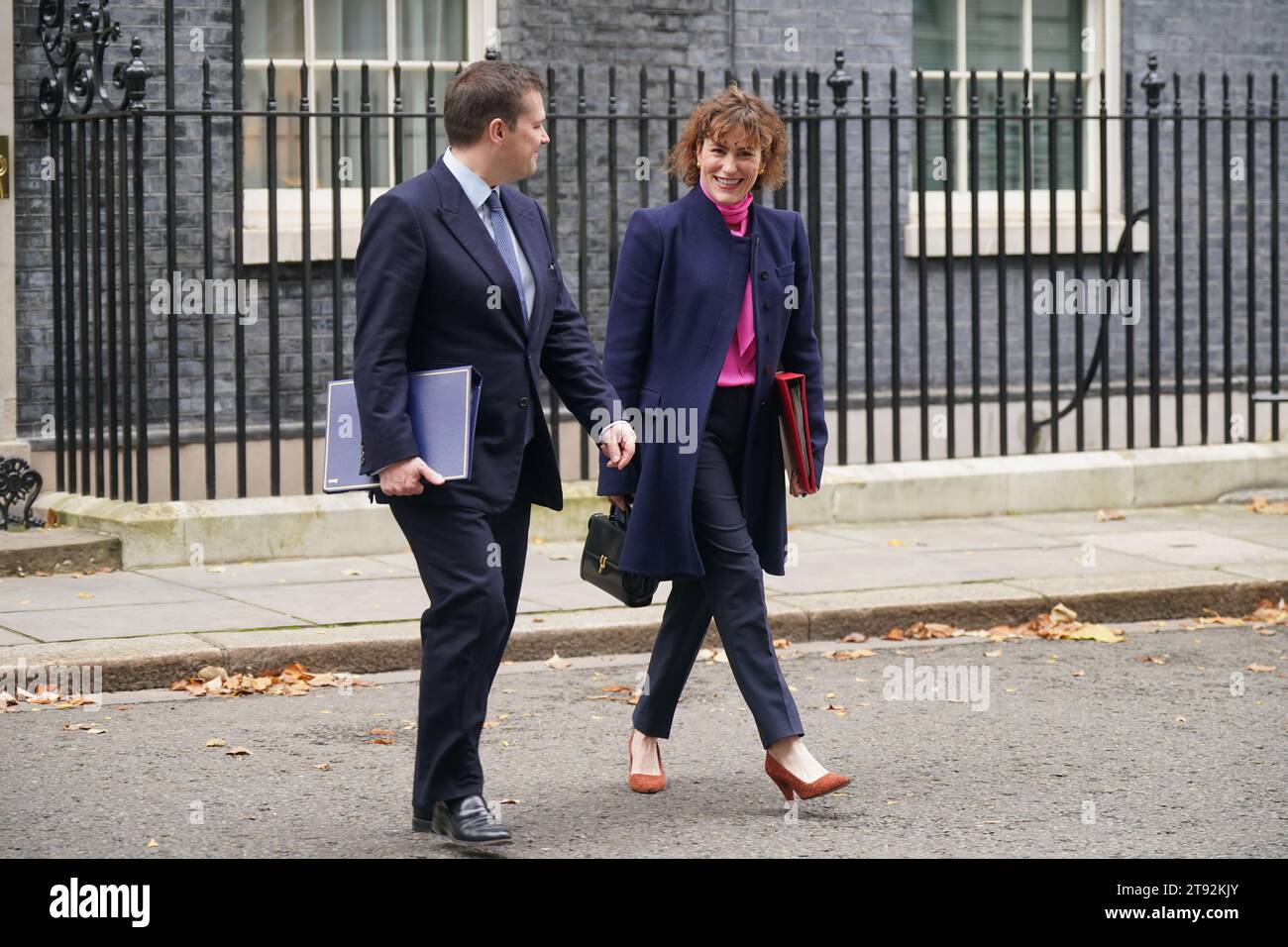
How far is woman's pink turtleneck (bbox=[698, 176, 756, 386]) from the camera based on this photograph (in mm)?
5484

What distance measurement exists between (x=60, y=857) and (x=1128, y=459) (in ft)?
24.9

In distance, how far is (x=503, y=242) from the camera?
5.00 m

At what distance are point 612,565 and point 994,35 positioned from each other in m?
8.06

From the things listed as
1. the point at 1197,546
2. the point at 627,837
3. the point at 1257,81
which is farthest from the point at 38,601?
the point at 1257,81

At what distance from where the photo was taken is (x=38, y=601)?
8.12m

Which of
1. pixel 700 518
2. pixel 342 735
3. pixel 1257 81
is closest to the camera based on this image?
pixel 700 518

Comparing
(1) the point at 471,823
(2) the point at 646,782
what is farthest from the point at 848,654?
(1) the point at 471,823

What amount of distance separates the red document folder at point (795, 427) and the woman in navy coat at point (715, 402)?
3 centimetres

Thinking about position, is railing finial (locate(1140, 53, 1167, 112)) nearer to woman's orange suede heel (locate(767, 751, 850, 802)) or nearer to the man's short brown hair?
woman's orange suede heel (locate(767, 751, 850, 802))

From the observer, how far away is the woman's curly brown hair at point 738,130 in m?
5.44

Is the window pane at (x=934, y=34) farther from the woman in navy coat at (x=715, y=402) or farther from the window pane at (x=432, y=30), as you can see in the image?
the woman in navy coat at (x=715, y=402)

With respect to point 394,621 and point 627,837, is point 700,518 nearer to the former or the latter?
point 627,837

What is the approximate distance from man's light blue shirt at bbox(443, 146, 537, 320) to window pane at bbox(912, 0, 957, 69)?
309 inches

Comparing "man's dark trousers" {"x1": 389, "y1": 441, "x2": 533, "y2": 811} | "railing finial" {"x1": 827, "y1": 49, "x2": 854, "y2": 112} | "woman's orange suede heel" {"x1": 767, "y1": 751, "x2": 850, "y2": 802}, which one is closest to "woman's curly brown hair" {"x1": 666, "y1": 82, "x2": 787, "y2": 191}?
"man's dark trousers" {"x1": 389, "y1": 441, "x2": 533, "y2": 811}
